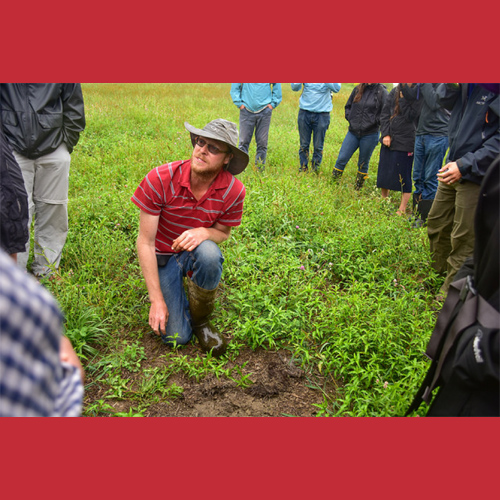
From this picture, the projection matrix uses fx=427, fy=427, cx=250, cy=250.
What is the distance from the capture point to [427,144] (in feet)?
17.8

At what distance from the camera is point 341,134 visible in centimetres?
1046

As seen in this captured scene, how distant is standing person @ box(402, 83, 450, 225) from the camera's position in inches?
207

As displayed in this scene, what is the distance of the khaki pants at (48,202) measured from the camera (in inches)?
139

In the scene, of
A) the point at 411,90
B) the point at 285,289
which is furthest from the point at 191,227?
the point at 411,90

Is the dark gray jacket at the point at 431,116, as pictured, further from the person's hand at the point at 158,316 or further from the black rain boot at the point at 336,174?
the person's hand at the point at 158,316

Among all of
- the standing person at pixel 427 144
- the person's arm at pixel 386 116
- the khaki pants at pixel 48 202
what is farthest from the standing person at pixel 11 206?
the person's arm at pixel 386 116

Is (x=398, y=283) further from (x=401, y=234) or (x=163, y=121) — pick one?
(x=163, y=121)

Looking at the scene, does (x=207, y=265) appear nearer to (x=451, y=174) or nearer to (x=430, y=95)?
(x=451, y=174)

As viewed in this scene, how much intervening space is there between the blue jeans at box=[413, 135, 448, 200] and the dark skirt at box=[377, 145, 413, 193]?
0.97 feet

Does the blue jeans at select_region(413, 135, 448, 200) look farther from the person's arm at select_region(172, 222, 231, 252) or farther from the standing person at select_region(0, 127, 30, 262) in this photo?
the standing person at select_region(0, 127, 30, 262)

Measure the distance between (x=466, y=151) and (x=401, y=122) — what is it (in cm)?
254

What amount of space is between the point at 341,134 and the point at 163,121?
14.1 feet

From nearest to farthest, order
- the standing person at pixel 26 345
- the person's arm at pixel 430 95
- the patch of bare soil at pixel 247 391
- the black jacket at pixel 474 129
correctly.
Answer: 1. the standing person at pixel 26 345
2. the patch of bare soil at pixel 247 391
3. the black jacket at pixel 474 129
4. the person's arm at pixel 430 95

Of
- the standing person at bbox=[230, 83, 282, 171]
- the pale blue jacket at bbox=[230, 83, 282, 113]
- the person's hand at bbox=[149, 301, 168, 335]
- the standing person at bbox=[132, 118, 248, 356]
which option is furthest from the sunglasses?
the pale blue jacket at bbox=[230, 83, 282, 113]
